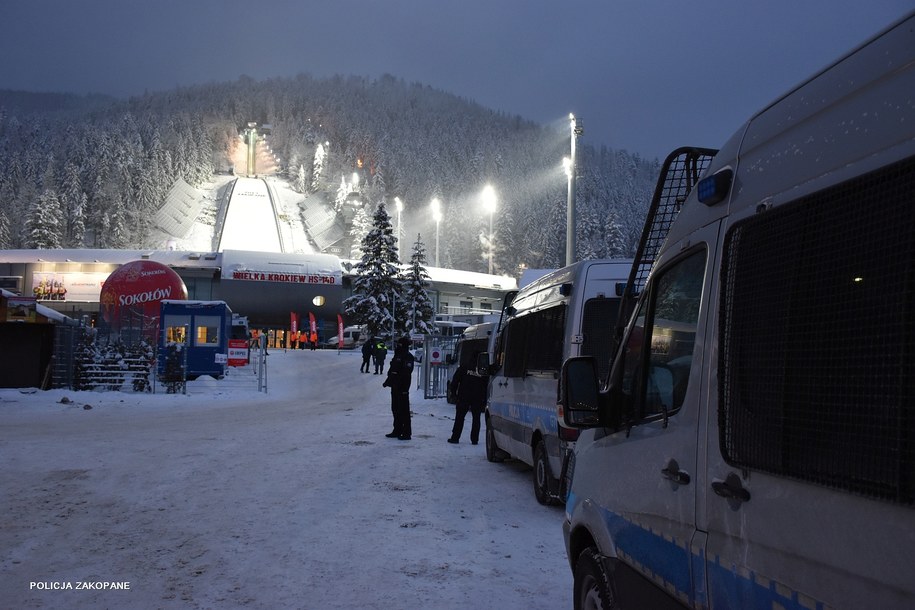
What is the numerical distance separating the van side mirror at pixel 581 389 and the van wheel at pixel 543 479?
4349 mm

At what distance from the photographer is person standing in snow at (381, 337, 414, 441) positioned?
12.8 m

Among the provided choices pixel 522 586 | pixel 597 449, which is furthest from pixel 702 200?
pixel 522 586

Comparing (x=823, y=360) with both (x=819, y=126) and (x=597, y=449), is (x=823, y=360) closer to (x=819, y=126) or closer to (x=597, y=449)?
(x=819, y=126)

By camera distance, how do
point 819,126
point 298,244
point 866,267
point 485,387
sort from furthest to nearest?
point 298,244
point 485,387
point 819,126
point 866,267

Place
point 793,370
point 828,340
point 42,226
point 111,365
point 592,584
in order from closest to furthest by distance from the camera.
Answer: point 828,340, point 793,370, point 592,584, point 111,365, point 42,226

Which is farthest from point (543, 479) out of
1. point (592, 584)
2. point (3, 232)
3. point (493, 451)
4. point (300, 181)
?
point (300, 181)

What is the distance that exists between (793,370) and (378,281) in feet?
183

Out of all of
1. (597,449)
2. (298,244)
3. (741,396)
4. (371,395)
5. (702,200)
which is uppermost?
(298,244)

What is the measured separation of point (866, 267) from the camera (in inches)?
70.4

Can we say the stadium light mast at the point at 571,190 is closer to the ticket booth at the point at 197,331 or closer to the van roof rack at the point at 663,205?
the van roof rack at the point at 663,205

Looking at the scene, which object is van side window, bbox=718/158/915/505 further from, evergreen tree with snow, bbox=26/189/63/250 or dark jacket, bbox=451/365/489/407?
evergreen tree with snow, bbox=26/189/63/250

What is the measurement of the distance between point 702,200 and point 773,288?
642mm

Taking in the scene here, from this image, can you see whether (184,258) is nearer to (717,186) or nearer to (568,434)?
(568,434)

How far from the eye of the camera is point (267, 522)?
6.79 metres
